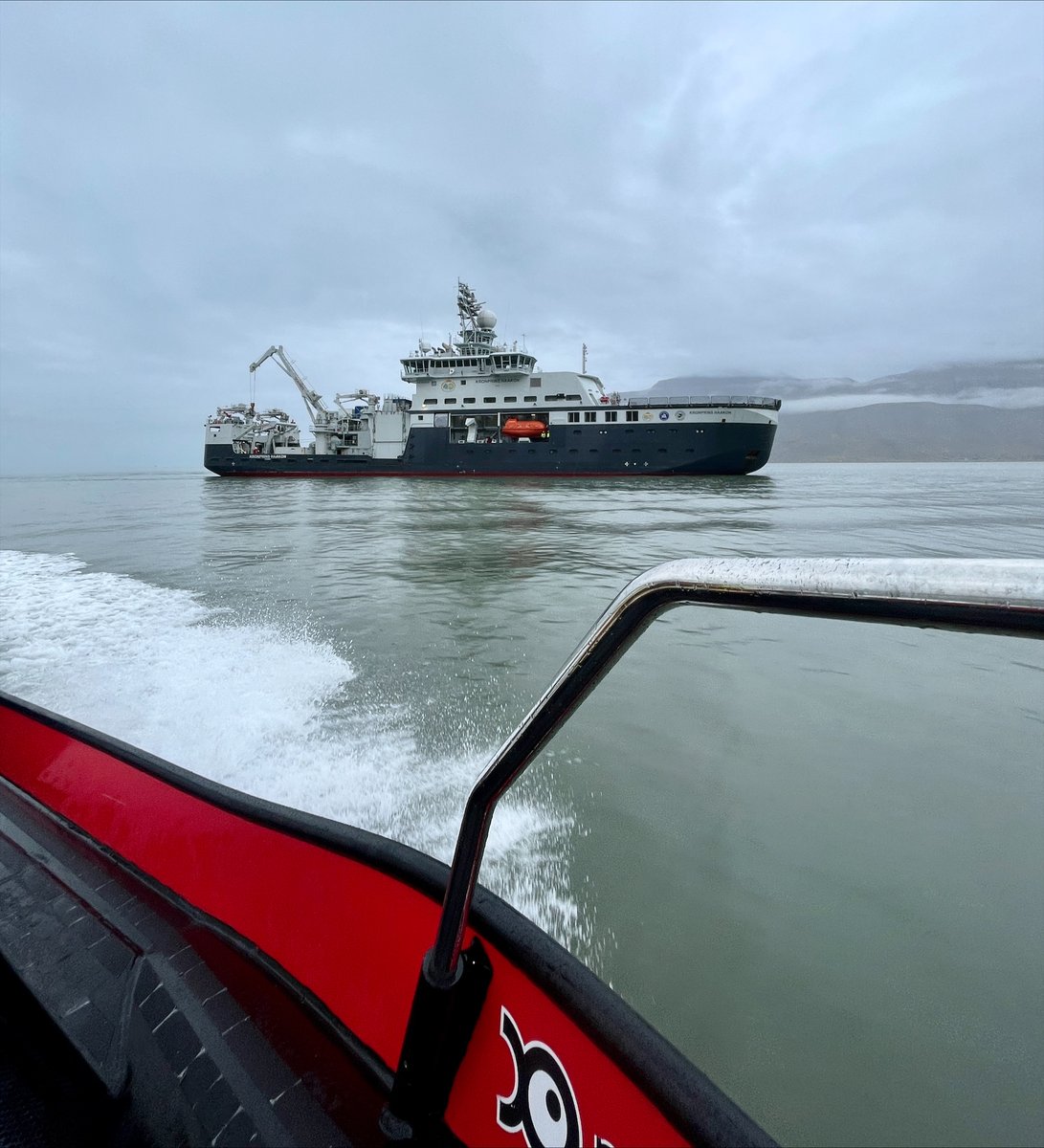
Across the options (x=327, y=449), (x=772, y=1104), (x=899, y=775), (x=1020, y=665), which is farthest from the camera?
(x=327, y=449)

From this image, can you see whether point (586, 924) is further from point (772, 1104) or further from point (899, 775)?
point (899, 775)

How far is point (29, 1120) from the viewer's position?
103 cm

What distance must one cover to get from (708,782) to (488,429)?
101 ft

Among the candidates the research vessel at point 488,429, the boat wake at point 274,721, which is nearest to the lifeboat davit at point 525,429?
the research vessel at point 488,429

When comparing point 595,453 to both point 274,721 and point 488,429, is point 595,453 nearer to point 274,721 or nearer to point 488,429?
point 488,429

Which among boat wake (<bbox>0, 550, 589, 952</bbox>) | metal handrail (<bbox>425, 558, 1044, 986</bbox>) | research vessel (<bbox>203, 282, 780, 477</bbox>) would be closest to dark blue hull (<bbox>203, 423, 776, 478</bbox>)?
research vessel (<bbox>203, 282, 780, 477</bbox>)

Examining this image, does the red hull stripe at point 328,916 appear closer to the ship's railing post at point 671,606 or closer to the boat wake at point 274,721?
the ship's railing post at point 671,606

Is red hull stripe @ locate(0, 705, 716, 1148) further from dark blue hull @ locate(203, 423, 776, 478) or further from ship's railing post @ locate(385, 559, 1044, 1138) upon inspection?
dark blue hull @ locate(203, 423, 776, 478)

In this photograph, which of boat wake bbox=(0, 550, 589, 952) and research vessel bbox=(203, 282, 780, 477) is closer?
boat wake bbox=(0, 550, 589, 952)

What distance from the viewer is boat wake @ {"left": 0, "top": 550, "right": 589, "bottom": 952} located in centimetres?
238

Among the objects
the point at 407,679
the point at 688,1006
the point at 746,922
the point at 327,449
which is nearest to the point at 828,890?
the point at 746,922

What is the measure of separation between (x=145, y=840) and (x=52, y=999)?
454mm

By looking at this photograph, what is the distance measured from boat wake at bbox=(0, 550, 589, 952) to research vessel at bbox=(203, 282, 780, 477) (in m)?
25.5

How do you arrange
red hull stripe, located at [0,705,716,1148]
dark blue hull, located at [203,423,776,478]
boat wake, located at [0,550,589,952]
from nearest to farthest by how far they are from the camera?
red hull stripe, located at [0,705,716,1148]
boat wake, located at [0,550,589,952]
dark blue hull, located at [203,423,776,478]
